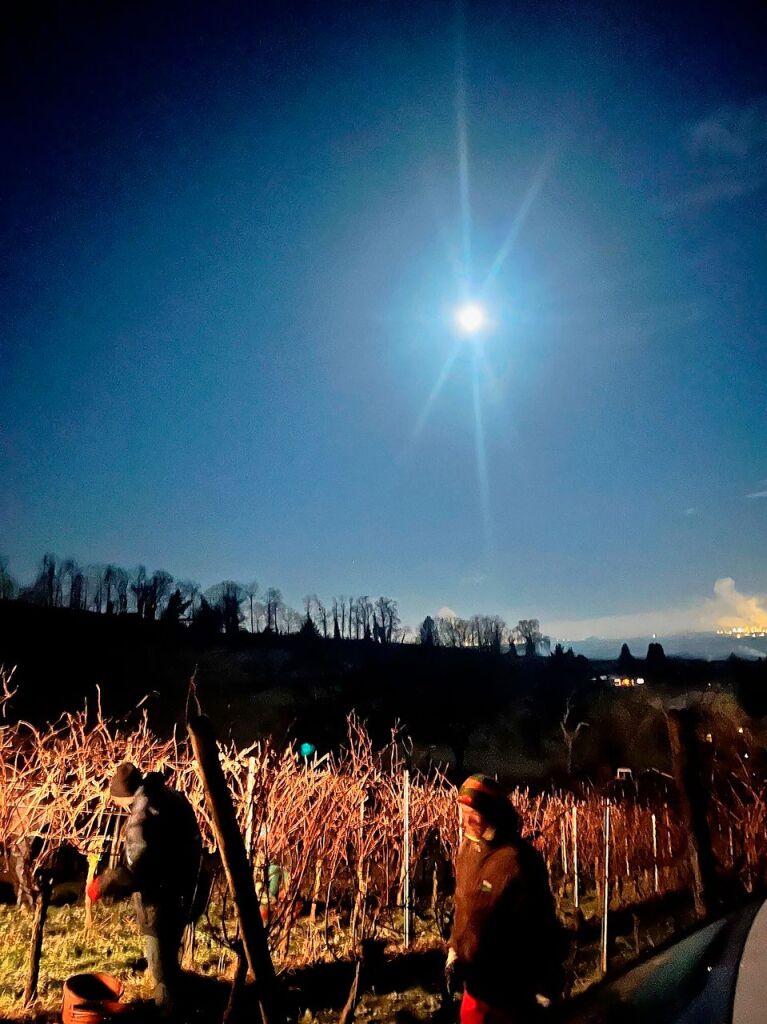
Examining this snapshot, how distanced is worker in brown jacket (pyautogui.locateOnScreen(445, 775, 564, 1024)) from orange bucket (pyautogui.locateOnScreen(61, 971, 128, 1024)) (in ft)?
8.00

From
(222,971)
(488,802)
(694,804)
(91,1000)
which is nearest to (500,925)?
(488,802)

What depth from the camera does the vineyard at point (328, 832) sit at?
5145 millimetres

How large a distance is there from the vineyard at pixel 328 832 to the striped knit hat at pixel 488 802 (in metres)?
1.61

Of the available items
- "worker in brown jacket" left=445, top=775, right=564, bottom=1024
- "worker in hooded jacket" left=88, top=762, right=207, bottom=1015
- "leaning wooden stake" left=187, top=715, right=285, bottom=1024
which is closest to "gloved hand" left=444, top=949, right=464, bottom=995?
"worker in brown jacket" left=445, top=775, right=564, bottom=1024

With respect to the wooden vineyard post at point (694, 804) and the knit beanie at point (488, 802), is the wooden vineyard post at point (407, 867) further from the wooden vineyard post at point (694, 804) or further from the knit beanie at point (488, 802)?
the knit beanie at point (488, 802)

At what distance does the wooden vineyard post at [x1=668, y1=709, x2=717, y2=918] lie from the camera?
4824mm

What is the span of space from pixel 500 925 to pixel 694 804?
2724 millimetres

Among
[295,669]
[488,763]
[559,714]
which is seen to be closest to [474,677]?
[559,714]

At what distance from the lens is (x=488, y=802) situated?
3131 mm

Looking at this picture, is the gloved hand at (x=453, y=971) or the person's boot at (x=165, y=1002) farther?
the person's boot at (x=165, y=1002)

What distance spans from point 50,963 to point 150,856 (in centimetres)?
338

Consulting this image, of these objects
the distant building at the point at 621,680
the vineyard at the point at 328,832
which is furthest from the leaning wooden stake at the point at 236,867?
the distant building at the point at 621,680

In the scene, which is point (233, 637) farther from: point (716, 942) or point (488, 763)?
point (716, 942)

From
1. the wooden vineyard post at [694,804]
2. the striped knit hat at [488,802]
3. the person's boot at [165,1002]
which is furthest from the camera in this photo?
the wooden vineyard post at [694,804]
